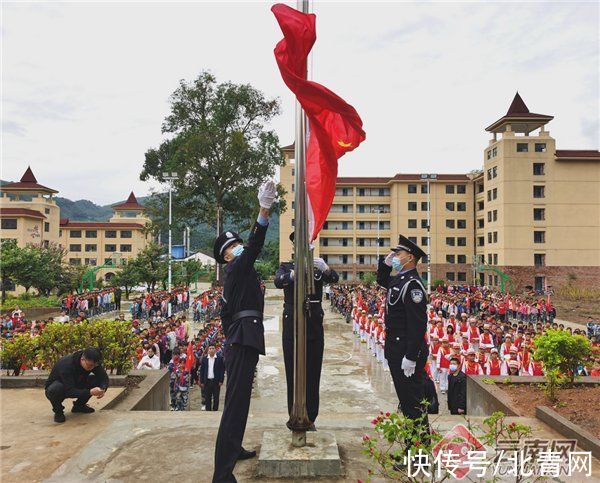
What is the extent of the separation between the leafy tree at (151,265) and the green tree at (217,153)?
8.30ft

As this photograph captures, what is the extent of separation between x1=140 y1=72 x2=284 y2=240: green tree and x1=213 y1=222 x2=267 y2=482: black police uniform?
2715cm

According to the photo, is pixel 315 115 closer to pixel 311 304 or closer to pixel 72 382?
pixel 311 304

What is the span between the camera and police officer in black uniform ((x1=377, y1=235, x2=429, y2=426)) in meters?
4.23

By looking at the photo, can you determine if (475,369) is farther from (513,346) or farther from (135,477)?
(135,477)

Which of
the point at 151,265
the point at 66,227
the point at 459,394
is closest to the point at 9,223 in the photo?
the point at 66,227

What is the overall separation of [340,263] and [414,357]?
48.3 m

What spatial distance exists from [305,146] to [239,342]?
1869 mm

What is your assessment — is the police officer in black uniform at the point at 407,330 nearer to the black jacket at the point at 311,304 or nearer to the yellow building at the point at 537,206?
the black jacket at the point at 311,304

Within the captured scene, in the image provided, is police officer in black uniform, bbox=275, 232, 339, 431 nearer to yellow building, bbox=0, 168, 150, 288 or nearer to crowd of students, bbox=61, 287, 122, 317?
crowd of students, bbox=61, 287, 122, 317

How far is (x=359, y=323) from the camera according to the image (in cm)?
1895

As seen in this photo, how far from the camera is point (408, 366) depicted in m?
4.20

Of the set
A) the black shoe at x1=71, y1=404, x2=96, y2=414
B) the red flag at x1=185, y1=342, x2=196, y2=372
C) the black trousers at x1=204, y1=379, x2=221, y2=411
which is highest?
the black shoe at x1=71, y1=404, x2=96, y2=414

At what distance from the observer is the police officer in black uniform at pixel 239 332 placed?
360 cm

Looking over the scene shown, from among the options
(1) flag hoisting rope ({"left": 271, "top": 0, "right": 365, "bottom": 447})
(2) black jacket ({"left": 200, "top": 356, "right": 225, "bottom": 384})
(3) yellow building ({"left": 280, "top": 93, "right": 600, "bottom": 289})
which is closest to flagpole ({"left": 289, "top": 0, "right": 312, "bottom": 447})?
(1) flag hoisting rope ({"left": 271, "top": 0, "right": 365, "bottom": 447})
